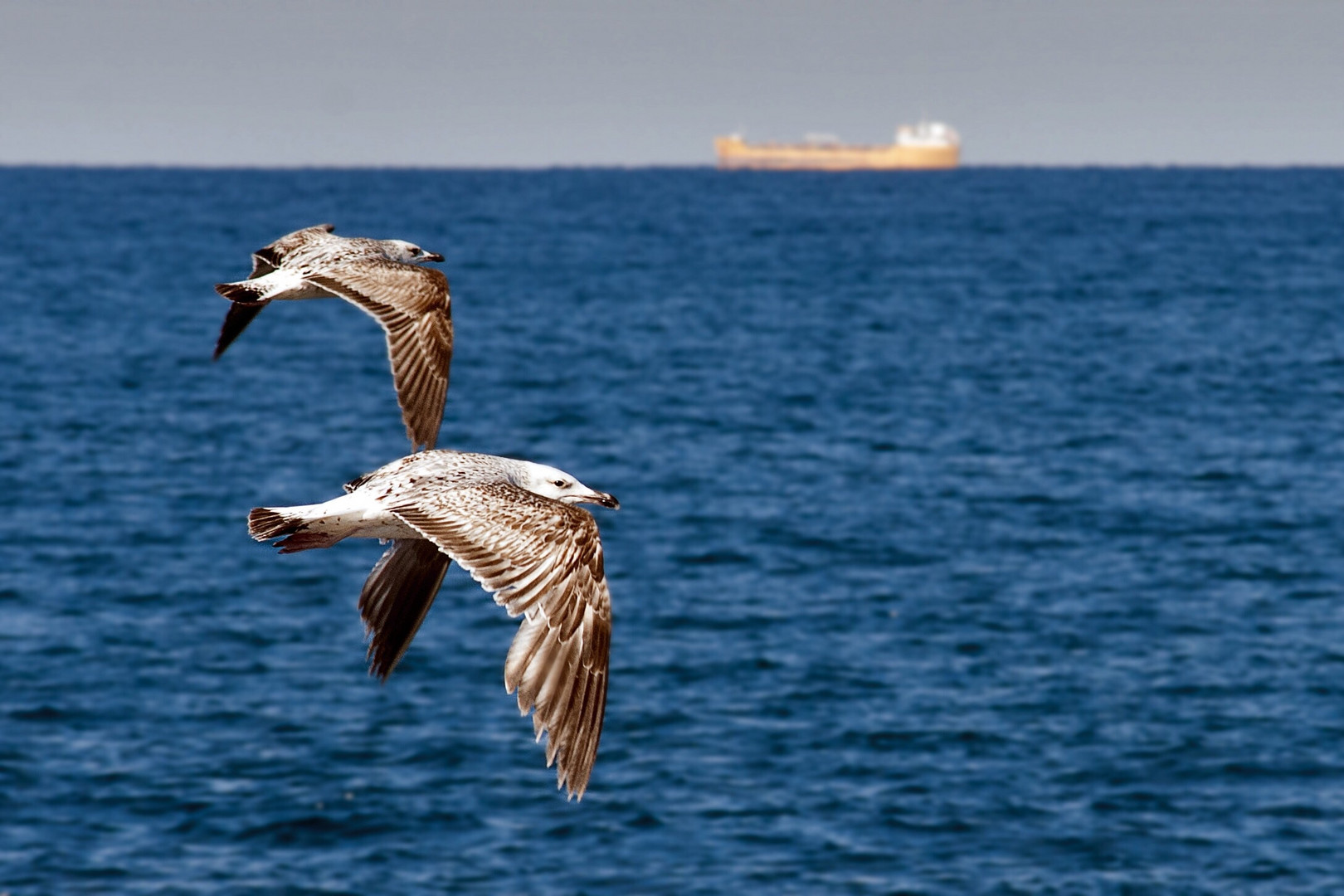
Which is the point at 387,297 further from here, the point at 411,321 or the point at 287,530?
the point at 287,530

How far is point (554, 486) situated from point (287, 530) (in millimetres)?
1723

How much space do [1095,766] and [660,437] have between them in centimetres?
3436

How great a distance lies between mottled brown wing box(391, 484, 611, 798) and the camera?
22.7 feet

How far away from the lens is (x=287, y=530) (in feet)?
24.6

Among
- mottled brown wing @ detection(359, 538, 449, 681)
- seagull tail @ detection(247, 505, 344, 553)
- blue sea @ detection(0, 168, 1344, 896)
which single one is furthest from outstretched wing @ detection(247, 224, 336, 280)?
blue sea @ detection(0, 168, 1344, 896)

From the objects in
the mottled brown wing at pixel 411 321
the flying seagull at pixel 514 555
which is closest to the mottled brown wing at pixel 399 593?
the flying seagull at pixel 514 555

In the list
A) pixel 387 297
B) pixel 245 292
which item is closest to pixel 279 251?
pixel 387 297

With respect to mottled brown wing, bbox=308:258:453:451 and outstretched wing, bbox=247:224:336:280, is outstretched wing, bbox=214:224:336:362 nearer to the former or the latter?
outstretched wing, bbox=247:224:336:280

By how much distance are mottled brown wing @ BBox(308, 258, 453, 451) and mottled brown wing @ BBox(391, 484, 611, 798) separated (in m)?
1.11

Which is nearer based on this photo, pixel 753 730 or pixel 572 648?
pixel 572 648

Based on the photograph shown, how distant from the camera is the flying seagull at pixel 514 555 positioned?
699cm

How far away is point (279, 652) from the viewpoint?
36.3 metres

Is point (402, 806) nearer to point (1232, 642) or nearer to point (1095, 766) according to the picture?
point (1095, 766)

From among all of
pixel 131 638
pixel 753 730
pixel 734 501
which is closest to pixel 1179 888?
pixel 753 730
